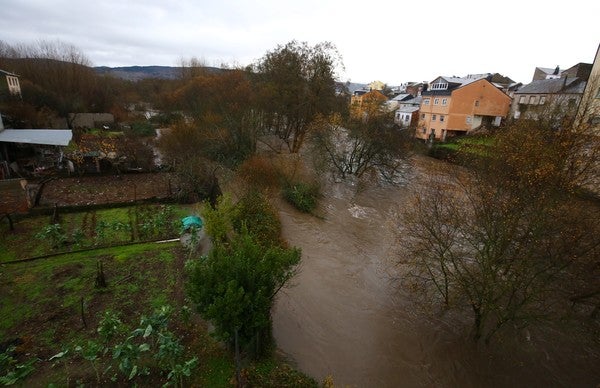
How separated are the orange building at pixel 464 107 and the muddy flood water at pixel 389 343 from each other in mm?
28732

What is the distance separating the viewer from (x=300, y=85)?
2761cm

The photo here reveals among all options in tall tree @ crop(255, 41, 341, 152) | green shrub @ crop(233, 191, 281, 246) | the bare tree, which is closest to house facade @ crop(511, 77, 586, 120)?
the bare tree

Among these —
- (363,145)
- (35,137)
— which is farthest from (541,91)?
(35,137)

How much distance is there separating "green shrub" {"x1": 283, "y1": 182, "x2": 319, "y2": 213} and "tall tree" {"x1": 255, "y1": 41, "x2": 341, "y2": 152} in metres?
8.62

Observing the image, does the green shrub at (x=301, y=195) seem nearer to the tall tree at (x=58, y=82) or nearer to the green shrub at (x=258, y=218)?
the green shrub at (x=258, y=218)

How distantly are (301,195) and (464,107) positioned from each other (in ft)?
89.2

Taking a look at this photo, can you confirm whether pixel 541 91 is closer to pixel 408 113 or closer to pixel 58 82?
pixel 408 113

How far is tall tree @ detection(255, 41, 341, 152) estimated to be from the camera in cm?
2753

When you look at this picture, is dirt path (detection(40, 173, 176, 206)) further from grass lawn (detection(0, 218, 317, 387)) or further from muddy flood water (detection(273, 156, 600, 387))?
muddy flood water (detection(273, 156, 600, 387))

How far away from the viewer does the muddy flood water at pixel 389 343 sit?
9195mm

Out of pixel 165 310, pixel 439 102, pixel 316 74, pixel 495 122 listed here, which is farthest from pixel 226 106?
pixel 495 122

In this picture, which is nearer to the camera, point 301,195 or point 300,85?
point 301,195

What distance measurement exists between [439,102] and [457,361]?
35.1 m

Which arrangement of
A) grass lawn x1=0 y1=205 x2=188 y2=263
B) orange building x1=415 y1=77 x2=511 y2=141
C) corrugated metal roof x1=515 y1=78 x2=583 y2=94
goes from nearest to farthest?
1. grass lawn x1=0 y1=205 x2=188 y2=263
2. corrugated metal roof x1=515 y1=78 x2=583 y2=94
3. orange building x1=415 y1=77 x2=511 y2=141
